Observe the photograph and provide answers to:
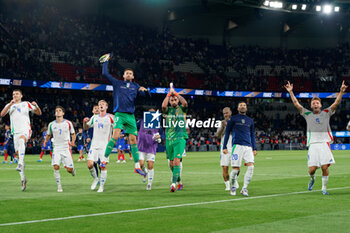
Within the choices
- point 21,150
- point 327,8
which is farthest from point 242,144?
point 327,8

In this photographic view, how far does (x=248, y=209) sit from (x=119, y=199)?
3.11m

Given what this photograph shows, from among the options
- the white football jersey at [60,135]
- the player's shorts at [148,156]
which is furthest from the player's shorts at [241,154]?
the white football jersey at [60,135]

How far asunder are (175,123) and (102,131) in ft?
6.55

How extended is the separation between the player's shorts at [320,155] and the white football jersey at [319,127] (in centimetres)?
12

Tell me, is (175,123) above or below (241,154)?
above

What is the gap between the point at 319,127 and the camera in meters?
12.4

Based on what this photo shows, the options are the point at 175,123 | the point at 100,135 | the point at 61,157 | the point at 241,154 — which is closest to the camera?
the point at 241,154

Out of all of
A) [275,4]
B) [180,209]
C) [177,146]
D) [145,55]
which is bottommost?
[180,209]

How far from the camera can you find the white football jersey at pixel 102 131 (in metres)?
13.3

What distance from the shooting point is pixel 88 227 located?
7676 mm

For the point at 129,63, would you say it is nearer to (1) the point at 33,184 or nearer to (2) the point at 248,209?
(1) the point at 33,184

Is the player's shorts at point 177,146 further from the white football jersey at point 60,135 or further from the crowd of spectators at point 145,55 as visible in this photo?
the crowd of spectators at point 145,55

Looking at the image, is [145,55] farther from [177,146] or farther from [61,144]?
[177,146]

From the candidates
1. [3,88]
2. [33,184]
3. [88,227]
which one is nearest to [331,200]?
[88,227]
